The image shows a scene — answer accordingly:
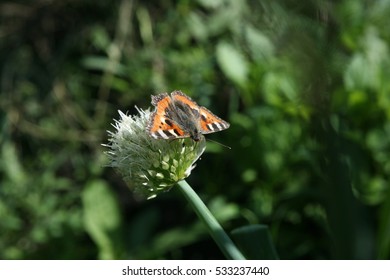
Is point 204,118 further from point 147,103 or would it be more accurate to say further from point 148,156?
point 147,103

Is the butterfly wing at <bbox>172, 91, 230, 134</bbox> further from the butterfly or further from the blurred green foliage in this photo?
the blurred green foliage

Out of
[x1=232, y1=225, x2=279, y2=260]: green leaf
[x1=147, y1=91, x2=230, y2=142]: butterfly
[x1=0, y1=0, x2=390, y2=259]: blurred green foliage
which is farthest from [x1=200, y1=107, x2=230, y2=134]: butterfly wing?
[x1=0, y1=0, x2=390, y2=259]: blurred green foliage

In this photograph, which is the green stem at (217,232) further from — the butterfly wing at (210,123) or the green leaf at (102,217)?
the green leaf at (102,217)

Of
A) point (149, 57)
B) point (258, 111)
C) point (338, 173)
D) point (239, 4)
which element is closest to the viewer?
point (338, 173)

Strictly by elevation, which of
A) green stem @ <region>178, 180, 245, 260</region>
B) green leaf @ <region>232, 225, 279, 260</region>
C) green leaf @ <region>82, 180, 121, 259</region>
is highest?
green stem @ <region>178, 180, 245, 260</region>

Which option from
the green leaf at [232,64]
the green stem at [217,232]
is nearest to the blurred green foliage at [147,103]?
the green leaf at [232,64]

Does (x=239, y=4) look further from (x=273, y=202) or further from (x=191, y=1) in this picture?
(x=273, y=202)
